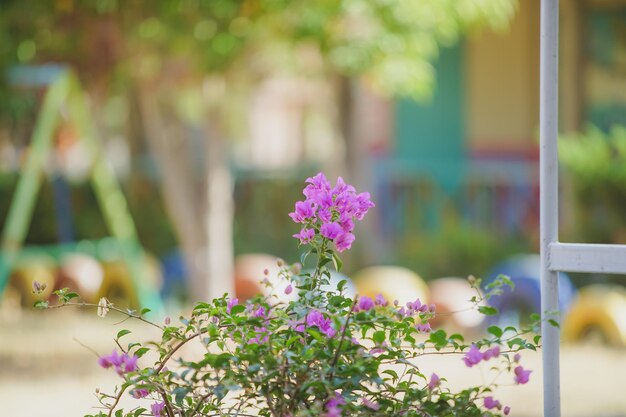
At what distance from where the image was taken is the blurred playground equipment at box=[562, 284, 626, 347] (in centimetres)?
790

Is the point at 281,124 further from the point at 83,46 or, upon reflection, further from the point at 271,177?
the point at 83,46

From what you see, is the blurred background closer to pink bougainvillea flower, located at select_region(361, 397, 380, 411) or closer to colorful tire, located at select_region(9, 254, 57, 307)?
colorful tire, located at select_region(9, 254, 57, 307)

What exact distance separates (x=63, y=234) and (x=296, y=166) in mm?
3565

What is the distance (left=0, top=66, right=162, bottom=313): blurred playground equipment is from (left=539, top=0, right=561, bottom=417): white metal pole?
21.4 feet

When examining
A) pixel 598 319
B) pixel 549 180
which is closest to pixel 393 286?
pixel 598 319

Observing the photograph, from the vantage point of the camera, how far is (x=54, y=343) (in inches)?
341

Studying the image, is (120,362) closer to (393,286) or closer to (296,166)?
(393,286)

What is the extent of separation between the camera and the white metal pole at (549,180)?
7.93 ft

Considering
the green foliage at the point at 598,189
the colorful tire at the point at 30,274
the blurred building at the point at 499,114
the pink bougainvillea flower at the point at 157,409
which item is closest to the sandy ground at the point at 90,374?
the colorful tire at the point at 30,274

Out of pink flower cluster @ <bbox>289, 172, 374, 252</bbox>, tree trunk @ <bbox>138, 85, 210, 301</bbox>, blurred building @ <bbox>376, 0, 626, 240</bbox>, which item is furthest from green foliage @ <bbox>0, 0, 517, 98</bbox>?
pink flower cluster @ <bbox>289, 172, 374, 252</bbox>

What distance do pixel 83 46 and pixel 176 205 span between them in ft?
4.46

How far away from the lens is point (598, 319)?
7.99 m

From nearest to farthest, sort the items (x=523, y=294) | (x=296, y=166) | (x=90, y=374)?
(x=90, y=374) < (x=523, y=294) < (x=296, y=166)

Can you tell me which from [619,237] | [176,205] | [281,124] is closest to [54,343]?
[176,205]
